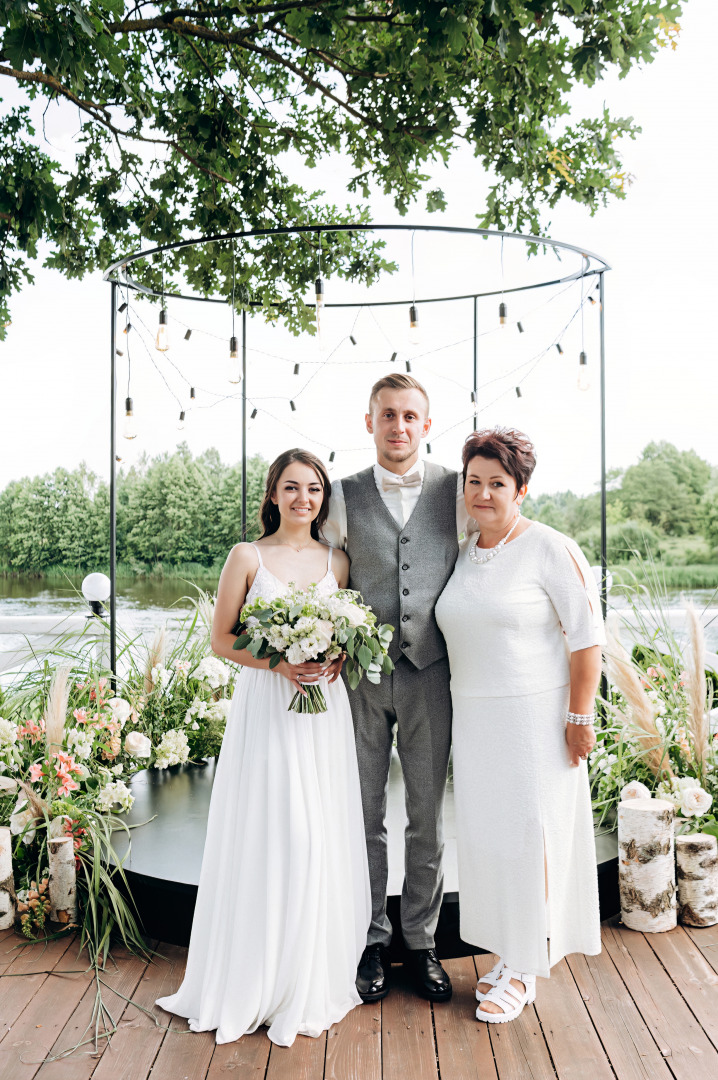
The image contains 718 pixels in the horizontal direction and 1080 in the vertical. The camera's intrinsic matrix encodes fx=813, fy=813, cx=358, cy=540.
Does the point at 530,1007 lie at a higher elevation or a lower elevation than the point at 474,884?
lower

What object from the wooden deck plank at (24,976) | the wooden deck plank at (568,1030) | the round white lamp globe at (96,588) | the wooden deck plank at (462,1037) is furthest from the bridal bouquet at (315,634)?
the round white lamp globe at (96,588)

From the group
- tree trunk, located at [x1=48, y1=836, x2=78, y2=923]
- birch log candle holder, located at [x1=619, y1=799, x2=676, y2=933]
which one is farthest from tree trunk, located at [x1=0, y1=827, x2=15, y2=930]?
birch log candle holder, located at [x1=619, y1=799, x2=676, y2=933]

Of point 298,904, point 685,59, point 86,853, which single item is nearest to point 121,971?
point 86,853

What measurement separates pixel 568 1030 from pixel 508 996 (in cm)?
19

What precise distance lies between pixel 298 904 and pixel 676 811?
1.75 metres

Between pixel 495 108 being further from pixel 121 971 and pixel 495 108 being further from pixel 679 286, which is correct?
pixel 679 286

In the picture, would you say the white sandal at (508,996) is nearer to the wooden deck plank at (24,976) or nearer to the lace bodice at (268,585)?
the lace bodice at (268,585)

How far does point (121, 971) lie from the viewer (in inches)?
108

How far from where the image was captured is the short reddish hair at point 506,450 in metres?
2.48

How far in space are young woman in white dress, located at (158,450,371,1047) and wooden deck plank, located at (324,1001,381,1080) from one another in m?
0.04

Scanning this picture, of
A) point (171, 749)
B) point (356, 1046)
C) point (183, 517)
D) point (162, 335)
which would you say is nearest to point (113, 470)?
point (162, 335)

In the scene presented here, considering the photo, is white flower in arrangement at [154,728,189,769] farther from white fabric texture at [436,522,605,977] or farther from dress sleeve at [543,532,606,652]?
dress sleeve at [543,532,606,652]

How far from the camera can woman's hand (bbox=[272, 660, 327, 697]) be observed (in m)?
2.36

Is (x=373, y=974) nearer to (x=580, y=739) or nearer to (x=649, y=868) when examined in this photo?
(x=580, y=739)
